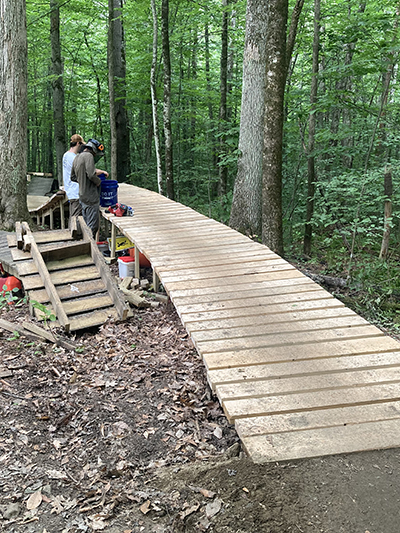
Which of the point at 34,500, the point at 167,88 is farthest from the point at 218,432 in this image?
the point at 167,88

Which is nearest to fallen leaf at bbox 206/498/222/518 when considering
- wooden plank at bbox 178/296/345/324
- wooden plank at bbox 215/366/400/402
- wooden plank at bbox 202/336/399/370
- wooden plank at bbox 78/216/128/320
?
wooden plank at bbox 215/366/400/402

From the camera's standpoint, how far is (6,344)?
5.43 meters

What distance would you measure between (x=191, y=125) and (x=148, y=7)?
6.63 m

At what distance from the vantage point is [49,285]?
21.1 feet

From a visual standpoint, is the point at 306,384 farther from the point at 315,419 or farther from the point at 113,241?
the point at 113,241

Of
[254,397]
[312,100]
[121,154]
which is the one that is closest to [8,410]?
[254,397]

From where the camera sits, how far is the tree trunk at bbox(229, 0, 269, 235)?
8867 millimetres

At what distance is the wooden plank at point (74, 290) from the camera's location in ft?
21.4

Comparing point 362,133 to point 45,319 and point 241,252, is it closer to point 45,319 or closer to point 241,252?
point 241,252

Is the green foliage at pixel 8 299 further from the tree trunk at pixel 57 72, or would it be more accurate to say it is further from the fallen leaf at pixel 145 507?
the tree trunk at pixel 57 72

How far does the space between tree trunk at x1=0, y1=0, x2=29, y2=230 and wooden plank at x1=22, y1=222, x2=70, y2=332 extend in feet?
8.35

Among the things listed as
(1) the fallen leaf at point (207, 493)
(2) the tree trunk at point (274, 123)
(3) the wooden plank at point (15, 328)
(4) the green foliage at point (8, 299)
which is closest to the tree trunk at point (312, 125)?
(2) the tree trunk at point (274, 123)

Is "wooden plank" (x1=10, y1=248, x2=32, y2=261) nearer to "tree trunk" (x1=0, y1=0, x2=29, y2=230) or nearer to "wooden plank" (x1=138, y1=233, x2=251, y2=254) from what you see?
"wooden plank" (x1=138, y1=233, x2=251, y2=254)

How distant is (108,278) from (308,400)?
168 inches
